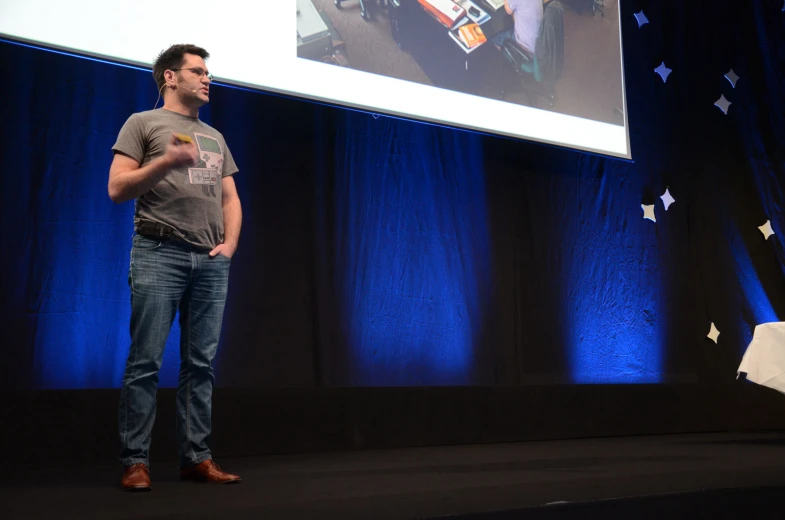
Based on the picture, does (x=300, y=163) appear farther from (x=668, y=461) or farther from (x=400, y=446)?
(x=668, y=461)

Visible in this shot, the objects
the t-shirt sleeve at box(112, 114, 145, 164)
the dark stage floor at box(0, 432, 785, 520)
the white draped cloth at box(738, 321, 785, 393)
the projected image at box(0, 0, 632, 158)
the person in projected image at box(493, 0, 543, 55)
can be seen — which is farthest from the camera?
the person in projected image at box(493, 0, 543, 55)

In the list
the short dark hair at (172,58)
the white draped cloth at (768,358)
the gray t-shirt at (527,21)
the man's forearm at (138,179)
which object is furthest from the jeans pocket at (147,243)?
the white draped cloth at (768,358)

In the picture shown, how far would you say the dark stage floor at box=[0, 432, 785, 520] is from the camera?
1449 mm

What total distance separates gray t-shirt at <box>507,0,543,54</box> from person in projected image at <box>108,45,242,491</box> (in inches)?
74.7

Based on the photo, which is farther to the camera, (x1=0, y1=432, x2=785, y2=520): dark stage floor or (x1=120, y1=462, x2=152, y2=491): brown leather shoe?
(x1=120, y1=462, x2=152, y2=491): brown leather shoe

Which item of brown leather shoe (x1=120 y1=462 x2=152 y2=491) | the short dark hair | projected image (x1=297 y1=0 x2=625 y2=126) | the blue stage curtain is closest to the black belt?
the short dark hair

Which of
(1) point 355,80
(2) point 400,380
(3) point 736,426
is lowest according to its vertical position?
(3) point 736,426

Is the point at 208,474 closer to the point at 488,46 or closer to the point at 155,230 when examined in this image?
the point at 155,230

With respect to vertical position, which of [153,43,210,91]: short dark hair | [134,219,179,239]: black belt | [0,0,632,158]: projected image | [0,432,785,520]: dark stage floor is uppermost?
[0,0,632,158]: projected image

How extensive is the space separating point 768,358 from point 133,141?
2517 mm

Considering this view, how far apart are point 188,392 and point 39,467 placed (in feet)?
2.37

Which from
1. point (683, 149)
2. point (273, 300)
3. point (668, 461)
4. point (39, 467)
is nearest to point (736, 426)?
point (683, 149)

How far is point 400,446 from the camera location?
2910mm

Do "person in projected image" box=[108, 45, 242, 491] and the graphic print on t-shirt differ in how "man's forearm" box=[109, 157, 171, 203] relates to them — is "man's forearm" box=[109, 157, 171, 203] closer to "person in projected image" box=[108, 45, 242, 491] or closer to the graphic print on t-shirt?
"person in projected image" box=[108, 45, 242, 491]
